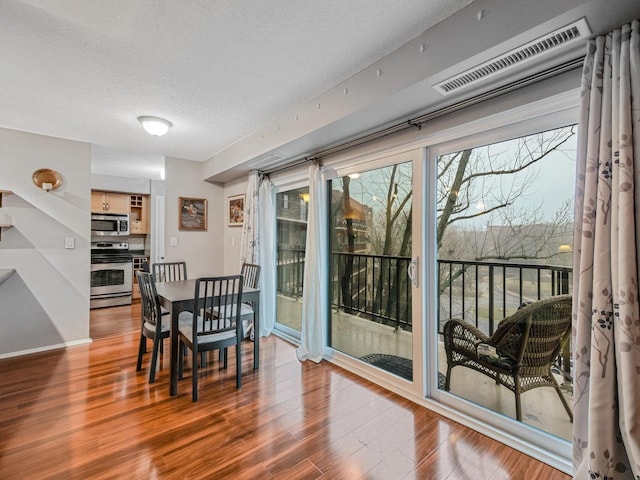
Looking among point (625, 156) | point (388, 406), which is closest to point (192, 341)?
point (388, 406)

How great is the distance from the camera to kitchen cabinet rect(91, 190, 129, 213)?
18.7 feet

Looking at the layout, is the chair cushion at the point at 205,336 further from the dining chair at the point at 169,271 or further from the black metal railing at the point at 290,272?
the black metal railing at the point at 290,272

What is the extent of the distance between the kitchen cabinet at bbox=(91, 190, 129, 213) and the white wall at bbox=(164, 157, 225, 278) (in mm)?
2245

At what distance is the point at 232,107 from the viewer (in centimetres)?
277

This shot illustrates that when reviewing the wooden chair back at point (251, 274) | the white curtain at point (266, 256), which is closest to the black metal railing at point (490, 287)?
the wooden chair back at point (251, 274)

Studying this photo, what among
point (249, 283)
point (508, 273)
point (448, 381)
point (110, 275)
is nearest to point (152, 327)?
point (249, 283)

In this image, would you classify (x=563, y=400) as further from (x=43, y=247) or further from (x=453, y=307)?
(x=43, y=247)

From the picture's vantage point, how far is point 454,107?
207cm

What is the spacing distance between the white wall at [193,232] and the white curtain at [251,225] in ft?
3.37

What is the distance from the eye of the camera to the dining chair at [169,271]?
385cm

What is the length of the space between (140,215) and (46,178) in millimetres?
2755

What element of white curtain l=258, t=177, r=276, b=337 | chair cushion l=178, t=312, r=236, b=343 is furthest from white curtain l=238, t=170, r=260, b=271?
chair cushion l=178, t=312, r=236, b=343

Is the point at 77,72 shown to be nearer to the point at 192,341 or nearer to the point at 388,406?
the point at 192,341

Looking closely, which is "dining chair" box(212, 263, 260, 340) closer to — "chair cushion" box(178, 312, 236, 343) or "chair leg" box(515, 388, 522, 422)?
"chair cushion" box(178, 312, 236, 343)
